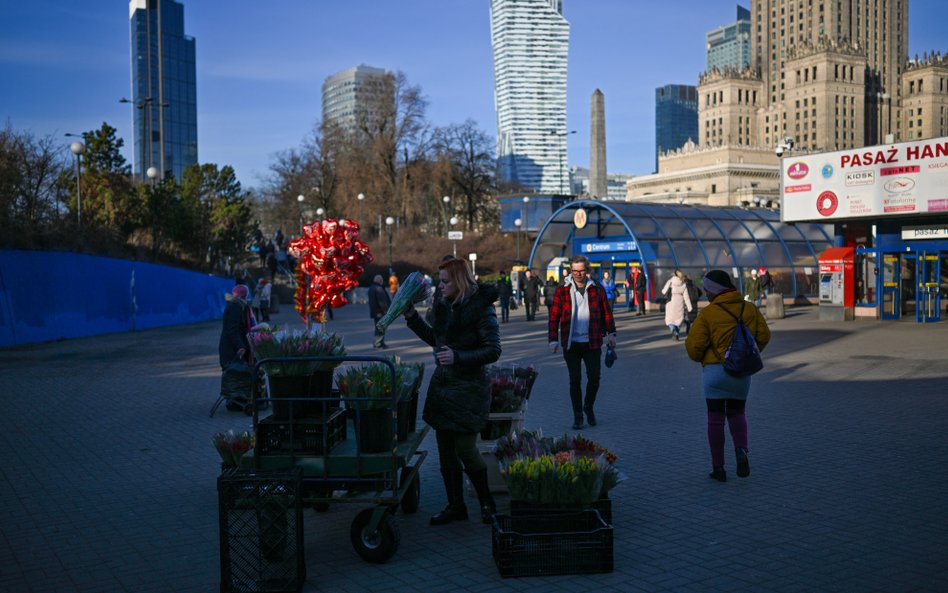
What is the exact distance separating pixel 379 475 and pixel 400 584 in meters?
0.70

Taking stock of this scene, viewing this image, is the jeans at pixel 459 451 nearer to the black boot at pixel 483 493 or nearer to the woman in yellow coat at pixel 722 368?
the black boot at pixel 483 493

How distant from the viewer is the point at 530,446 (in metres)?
6.24

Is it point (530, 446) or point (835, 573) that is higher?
point (530, 446)

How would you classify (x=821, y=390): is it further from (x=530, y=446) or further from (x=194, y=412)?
(x=194, y=412)

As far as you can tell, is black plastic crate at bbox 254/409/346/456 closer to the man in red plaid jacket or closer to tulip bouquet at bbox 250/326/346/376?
tulip bouquet at bbox 250/326/346/376

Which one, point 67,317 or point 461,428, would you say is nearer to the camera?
point 461,428

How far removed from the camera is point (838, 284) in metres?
27.7

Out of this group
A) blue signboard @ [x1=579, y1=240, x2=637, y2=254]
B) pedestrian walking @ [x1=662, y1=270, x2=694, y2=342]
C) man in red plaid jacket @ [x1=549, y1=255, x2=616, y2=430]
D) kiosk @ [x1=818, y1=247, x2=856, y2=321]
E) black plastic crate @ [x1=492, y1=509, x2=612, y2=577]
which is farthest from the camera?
blue signboard @ [x1=579, y1=240, x2=637, y2=254]

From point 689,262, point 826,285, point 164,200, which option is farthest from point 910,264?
point 164,200

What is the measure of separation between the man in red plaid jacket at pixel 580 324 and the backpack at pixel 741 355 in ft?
8.31

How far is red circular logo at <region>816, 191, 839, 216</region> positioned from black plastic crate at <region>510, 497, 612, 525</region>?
24.9m

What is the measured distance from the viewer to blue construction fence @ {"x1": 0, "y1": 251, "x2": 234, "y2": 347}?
21375 mm

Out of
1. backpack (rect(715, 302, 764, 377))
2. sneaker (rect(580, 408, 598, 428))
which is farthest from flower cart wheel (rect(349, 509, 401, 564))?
sneaker (rect(580, 408, 598, 428))

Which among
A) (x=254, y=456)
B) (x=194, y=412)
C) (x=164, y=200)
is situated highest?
(x=164, y=200)
